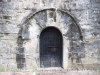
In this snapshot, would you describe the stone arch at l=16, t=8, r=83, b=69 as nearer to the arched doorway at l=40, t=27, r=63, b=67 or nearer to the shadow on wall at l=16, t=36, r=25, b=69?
the shadow on wall at l=16, t=36, r=25, b=69

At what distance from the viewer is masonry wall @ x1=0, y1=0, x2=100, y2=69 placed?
770cm

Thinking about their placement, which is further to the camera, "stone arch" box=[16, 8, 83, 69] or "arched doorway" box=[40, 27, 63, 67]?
"arched doorway" box=[40, 27, 63, 67]

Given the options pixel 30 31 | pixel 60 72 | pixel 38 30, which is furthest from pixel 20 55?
pixel 60 72

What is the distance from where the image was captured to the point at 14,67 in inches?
304

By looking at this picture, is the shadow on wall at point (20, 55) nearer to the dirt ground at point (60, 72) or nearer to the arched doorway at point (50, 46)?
the dirt ground at point (60, 72)

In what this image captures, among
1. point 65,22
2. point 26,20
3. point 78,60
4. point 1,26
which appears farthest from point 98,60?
point 1,26

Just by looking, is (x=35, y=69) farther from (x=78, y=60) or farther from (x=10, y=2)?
(x=10, y=2)

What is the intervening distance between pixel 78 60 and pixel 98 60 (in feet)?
2.65

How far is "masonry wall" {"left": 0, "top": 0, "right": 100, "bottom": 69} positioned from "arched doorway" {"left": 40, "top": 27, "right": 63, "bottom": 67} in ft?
1.35

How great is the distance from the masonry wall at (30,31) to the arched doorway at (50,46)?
0.41 meters

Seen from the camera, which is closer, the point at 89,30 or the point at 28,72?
the point at 28,72

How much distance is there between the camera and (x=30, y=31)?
7.73m

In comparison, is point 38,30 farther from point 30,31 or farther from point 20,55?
point 20,55

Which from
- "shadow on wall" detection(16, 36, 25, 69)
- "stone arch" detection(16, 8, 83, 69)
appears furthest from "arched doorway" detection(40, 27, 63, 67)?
"shadow on wall" detection(16, 36, 25, 69)
